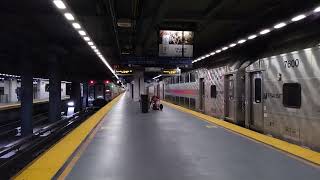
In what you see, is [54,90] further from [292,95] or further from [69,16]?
Answer: [292,95]

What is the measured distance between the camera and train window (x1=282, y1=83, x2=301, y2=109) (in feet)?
26.4

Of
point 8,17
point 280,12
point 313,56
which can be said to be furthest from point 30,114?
point 313,56

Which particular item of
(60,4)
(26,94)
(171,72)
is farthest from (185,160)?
(171,72)

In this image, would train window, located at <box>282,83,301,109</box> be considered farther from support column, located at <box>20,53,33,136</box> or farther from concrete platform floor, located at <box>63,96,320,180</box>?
support column, located at <box>20,53,33,136</box>

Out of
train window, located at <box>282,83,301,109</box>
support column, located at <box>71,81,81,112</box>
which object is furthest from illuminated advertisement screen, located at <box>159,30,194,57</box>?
support column, located at <box>71,81,81,112</box>

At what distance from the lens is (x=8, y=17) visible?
12.2 meters

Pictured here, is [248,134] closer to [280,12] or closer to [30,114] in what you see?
[280,12]

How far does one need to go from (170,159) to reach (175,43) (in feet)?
23.1

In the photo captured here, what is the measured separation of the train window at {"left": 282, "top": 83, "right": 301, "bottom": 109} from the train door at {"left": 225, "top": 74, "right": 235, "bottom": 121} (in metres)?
4.65

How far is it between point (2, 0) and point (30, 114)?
1016 centimetres

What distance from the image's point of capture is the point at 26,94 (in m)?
18.8

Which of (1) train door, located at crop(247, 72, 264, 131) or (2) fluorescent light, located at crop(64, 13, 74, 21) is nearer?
(2) fluorescent light, located at crop(64, 13, 74, 21)

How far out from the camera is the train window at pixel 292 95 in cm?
804

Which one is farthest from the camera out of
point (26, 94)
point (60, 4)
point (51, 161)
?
point (26, 94)
